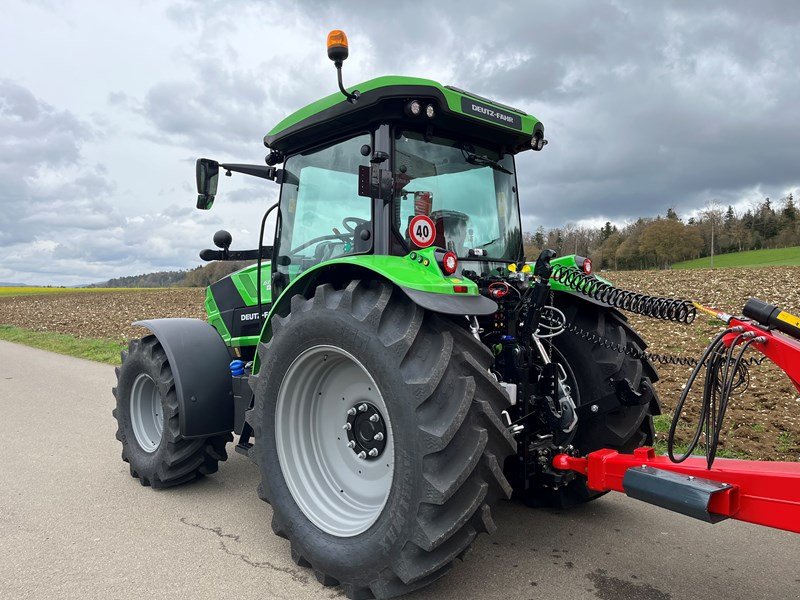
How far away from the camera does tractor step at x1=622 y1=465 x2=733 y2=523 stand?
7.47 feet

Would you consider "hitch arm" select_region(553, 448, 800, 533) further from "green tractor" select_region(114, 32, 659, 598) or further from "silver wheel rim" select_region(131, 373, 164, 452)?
"silver wheel rim" select_region(131, 373, 164, 452)

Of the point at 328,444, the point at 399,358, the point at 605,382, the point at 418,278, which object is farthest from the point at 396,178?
the point at 605,382

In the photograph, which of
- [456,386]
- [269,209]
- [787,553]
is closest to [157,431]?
[269,209]

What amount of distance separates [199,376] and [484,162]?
2392 millimetres

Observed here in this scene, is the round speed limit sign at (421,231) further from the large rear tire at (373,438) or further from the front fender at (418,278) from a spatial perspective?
the large rear tire at (373,438)

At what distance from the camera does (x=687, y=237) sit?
2517 inches

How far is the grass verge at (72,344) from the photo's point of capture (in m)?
12.1

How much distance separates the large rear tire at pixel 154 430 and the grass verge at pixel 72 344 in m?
6.88

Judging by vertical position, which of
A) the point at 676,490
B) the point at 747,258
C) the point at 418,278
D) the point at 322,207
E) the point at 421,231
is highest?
the point at 747,258

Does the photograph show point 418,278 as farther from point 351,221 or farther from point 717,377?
point 717,377

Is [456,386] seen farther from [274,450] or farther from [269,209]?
[269,209]

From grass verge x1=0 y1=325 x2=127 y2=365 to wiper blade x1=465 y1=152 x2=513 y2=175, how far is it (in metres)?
9.26

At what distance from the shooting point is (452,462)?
253cm

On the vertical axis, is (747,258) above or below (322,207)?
above
